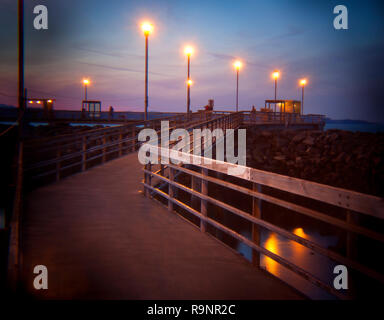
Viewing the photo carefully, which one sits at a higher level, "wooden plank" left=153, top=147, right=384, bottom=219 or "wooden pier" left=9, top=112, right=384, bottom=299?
"wooden plank" left=153, top=147, right=384, bottom=219

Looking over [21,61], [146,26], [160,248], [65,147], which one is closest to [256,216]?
[160,248]

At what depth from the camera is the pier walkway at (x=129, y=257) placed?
3424 mm

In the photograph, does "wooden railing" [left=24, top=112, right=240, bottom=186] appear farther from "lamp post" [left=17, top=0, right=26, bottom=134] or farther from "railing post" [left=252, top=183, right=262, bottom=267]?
"railing post" [left=252, top=183, right=262, bottom=267]

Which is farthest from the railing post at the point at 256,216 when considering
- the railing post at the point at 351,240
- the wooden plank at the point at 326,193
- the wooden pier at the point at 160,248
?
the railing post at the point at 351,240

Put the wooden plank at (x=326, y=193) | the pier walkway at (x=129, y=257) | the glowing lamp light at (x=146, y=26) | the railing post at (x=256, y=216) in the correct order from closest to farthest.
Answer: the wooden plank at (x=326, y=193) < the pier walkway at (x=129, y=257) < the railing post at (x=256, y=216) < the glowing lamp light at (x=146, y=26)

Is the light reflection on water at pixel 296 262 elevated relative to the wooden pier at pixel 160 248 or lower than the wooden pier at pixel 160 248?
lower

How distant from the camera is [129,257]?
4.36 meters

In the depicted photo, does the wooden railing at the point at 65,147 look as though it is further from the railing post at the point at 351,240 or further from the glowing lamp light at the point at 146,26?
the railing post at the point at 351,240

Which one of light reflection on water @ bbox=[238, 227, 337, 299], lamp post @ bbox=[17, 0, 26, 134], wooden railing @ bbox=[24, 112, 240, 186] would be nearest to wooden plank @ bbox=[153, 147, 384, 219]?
light reflection on water @ bbox=[238, 227, 337, 299]

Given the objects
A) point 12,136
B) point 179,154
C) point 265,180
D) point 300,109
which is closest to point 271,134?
point 300,109

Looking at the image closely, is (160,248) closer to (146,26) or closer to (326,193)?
(326,193)

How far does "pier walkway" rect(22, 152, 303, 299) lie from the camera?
3.42m
